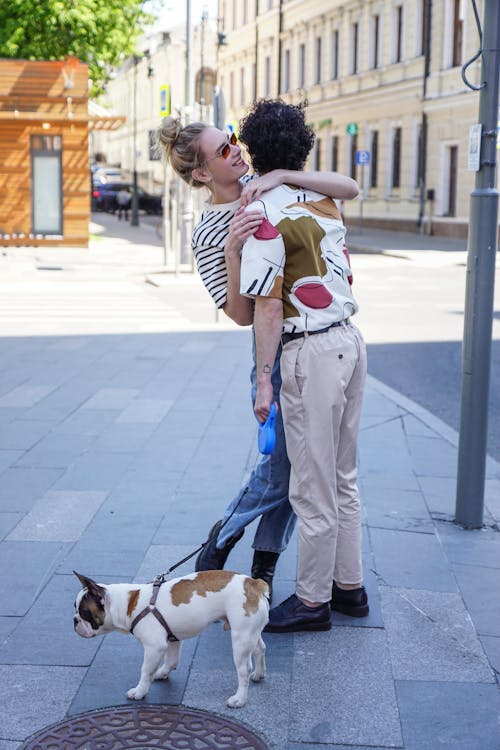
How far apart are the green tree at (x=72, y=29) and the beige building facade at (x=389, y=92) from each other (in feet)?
18.5

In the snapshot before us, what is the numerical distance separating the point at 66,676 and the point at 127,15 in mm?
33326

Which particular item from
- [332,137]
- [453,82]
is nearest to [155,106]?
[332,137]

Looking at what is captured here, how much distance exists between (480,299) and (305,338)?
5.54ft

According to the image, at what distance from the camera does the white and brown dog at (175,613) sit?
3.57 metres

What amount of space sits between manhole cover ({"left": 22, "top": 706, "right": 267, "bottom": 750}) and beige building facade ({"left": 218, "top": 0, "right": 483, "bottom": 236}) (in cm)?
2622

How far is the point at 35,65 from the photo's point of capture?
98.2 ft

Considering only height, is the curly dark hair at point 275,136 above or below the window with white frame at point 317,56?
below

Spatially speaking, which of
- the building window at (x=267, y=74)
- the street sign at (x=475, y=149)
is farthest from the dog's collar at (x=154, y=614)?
the building window at (x=267, y=74)

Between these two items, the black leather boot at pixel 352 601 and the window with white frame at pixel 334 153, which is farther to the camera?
the window with white frame at pixel 334 153

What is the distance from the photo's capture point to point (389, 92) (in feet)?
140

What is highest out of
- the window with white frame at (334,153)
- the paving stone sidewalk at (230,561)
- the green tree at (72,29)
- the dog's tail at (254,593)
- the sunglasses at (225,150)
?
the green tree at (72,29)

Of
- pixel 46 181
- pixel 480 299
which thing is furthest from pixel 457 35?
pixel 480 299

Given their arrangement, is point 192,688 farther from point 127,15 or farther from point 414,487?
point 127,15

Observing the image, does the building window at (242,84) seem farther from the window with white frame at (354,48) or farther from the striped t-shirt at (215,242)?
the striped t-shirt at (215,242)
